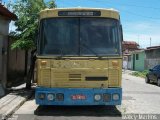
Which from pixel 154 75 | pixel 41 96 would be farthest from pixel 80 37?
pixel 154 75

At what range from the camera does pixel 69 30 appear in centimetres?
1245

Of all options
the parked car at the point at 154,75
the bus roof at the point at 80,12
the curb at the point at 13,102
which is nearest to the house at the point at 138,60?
the parked car at the point at 154,75

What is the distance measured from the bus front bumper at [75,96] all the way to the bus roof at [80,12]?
2253 mm

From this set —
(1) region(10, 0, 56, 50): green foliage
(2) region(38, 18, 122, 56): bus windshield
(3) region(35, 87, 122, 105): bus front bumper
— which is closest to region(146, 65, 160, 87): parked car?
(1) region(10, 0, 56, 50): green foliage

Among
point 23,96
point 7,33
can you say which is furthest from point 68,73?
point 7,33

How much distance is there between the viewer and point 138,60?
2397 inches

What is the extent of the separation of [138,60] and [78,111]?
48.7 m

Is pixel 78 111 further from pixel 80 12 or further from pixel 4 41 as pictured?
pixel 4 41

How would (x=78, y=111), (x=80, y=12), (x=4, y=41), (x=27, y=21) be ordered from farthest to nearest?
(x=4, y=41)
(x=27, y=21)
(x=78, y=111)
(x=80, y=12)

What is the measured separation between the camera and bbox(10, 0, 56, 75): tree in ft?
59.0

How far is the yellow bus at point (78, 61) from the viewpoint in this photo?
478 inches

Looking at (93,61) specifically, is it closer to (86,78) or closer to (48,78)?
(86,78)

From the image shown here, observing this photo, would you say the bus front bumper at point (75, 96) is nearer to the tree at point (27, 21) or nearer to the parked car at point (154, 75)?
the tree at point (27, 21)

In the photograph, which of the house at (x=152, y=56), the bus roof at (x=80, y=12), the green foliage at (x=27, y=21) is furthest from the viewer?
the house at (x=152, y=56)
